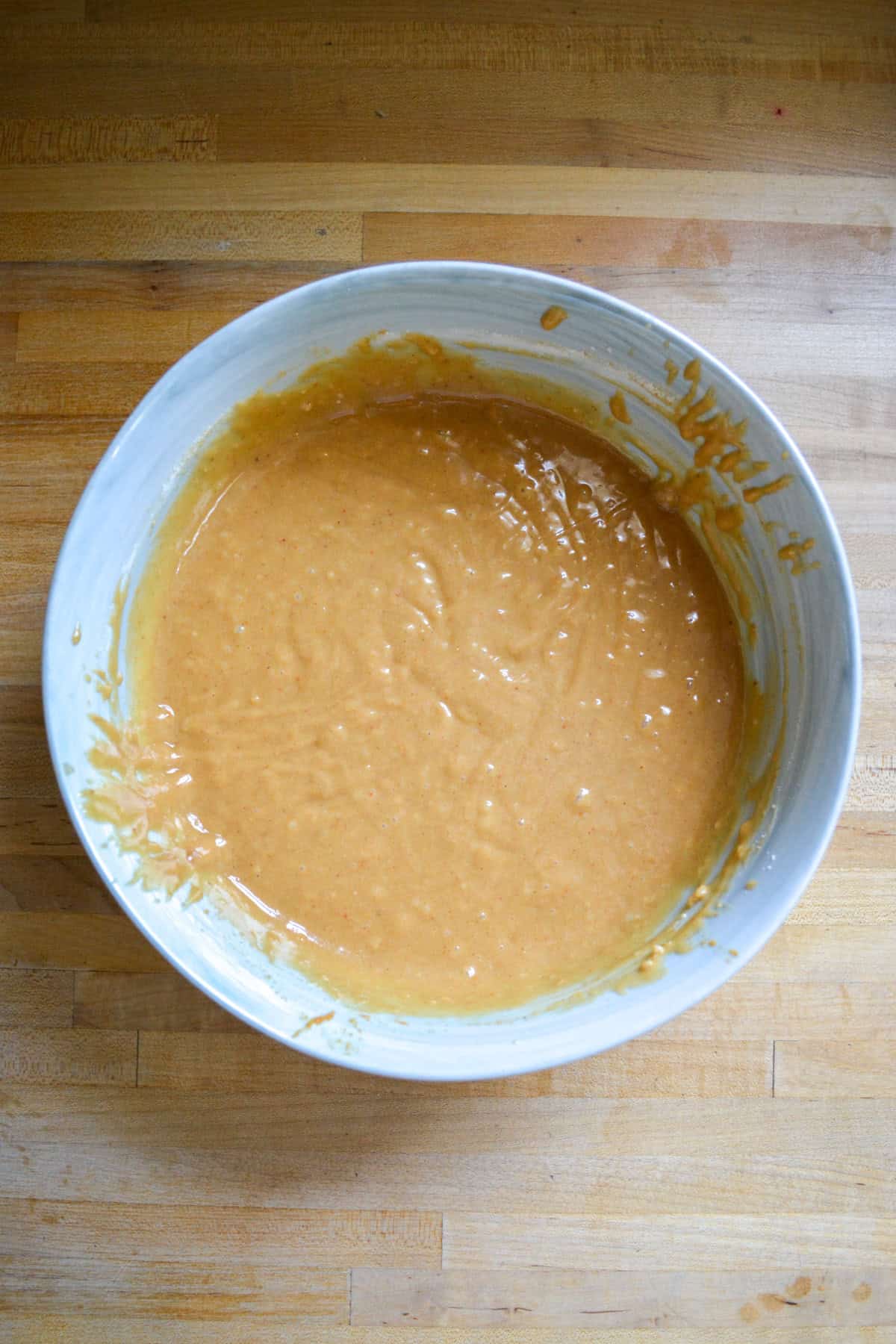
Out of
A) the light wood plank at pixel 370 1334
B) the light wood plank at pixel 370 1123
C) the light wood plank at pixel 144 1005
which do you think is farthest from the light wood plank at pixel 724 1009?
the light wood plank at pixel 370 1334

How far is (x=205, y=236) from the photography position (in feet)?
5.07

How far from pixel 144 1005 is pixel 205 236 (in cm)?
118

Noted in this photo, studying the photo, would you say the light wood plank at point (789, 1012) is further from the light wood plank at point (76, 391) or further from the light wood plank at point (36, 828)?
the light wood plank at point (76, 391)

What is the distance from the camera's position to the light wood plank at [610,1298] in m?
1.54

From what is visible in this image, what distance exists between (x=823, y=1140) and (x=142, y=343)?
162 cm

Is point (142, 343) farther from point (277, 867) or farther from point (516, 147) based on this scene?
point (277, 867)

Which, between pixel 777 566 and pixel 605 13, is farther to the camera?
pixel 605 13

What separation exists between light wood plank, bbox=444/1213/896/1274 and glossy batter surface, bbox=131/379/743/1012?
0.37 m

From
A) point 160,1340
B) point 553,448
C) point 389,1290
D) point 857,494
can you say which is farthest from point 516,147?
point 160,1340

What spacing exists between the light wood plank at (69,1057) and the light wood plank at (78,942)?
0.11m

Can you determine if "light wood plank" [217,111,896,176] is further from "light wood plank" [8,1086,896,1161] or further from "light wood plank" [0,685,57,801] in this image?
"light wood plank" [8,1086,896,1161]

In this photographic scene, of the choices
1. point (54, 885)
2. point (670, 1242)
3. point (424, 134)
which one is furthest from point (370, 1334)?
point (424, 134)

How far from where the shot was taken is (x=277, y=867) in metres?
1.52

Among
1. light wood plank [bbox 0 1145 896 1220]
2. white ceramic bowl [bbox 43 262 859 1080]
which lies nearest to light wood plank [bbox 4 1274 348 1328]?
light wood plank [bbox 0 1145 896 1220]
